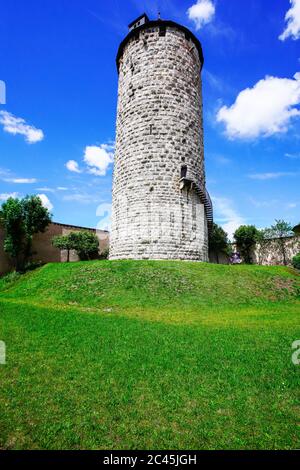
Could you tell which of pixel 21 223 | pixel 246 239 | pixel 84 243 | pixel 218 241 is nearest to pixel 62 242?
pixel 84 243

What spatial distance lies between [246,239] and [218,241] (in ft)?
14.7

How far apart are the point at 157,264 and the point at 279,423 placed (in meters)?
15.4

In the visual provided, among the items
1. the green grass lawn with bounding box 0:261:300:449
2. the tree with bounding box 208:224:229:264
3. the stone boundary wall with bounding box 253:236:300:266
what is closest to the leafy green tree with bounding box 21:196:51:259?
the green grass lawn with bounding box 0:261:300:449

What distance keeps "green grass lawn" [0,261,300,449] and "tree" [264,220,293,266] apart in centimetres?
3019

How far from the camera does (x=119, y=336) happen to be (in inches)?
323

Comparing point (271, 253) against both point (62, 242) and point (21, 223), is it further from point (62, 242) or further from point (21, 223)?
point (21, 223)

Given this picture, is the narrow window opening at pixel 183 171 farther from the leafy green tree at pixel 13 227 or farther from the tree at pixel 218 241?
the tree at pixel 218 241

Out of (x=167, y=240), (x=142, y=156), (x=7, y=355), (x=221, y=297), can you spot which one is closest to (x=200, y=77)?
(x=142, y=156)

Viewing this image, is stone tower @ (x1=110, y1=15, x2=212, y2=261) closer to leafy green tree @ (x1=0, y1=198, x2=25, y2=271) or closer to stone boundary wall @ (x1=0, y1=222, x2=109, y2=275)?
leafy green tree @ (x1=0, y1=198, x2=25, y2=271)

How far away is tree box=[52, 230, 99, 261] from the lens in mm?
32450

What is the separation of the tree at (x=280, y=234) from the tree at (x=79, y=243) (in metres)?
26.5

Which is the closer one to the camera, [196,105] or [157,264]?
[157,264]

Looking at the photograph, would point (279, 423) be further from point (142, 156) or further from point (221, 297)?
point (142, 156)

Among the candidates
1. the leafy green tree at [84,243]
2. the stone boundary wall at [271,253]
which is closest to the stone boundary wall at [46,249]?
the leafy green tree at [84,243]
